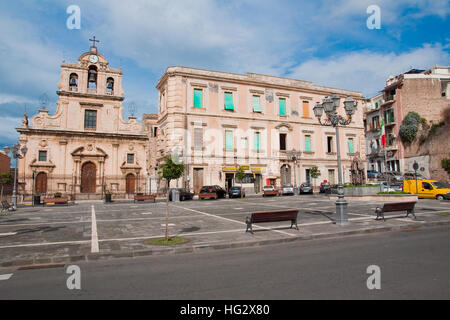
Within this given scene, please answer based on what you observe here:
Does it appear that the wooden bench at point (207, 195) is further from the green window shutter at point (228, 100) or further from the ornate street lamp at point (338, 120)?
the ornate street lamp at point (338, 120)

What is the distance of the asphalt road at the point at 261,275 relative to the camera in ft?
15.1

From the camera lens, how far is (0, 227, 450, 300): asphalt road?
181 inches

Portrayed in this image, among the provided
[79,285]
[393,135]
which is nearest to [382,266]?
[79,285]

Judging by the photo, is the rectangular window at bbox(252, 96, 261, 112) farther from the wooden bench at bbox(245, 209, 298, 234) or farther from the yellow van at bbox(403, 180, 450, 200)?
the wooden bench at bbox(245, 209, 298, 234)

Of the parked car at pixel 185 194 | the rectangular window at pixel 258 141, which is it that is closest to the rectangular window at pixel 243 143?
the rectangular window at pixel 258 141

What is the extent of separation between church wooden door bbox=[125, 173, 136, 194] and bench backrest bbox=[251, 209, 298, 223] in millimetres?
28368

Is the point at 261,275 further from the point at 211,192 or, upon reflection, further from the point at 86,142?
the point at 86,142

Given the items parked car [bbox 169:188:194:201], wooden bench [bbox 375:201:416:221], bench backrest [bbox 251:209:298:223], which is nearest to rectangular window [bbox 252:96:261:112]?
parked car [bbox 169:188:194:201]

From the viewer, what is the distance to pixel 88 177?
34.3 metres

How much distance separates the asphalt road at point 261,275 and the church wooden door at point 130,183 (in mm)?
29775

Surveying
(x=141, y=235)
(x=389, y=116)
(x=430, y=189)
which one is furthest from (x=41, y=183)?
(x=389, y=116)

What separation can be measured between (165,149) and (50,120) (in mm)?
13804

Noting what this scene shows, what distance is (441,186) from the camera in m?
23.8

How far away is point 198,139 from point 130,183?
10.3 metres
